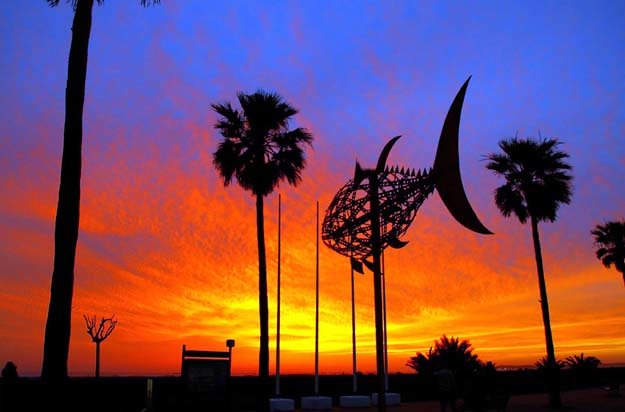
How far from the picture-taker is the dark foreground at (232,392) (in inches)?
415

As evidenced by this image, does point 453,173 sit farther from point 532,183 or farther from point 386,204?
point 532,183

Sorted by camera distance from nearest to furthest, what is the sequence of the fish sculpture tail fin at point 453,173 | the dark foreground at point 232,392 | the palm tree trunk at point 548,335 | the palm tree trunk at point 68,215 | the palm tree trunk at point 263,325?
the palm tree trunk at point 68,215 < the dark foreground at point 232,392 < the fish sculpture tail fin at point 453,173 < the palm tree trunk at point 263,325 < the palm tree trunk at point 548,335

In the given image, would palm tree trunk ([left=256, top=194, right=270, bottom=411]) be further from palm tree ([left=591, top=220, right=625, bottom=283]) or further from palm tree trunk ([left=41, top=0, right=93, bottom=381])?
palm tree ([left=591, top=220, right=625, bottom=283])

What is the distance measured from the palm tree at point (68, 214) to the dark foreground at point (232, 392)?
61 cm

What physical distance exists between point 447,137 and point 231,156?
13655mm

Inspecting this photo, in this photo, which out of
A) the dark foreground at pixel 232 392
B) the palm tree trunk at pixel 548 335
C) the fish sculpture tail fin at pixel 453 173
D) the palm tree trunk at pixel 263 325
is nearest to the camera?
the dark foreground at pixel 232 392

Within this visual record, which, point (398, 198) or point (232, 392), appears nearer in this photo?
point (398, 198)

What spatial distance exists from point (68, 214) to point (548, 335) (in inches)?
884

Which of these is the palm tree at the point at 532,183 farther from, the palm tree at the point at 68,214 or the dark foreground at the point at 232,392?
the palm tree at the point at 68,214

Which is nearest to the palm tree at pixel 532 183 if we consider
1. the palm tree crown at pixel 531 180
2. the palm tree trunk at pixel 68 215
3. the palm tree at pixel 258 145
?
the palm tree crown at pixel 531 180

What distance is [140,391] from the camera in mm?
23844

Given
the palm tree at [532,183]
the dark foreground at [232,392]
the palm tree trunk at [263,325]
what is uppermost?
the palm tree at [532,183]

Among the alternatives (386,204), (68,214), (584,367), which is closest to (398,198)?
(386,204)

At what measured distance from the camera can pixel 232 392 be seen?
27969 millimetres
